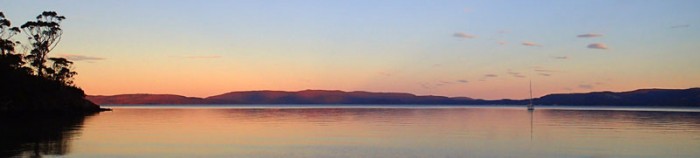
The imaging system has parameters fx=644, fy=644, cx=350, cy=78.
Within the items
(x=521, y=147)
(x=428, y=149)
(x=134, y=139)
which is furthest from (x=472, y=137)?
(x=134, y=139)

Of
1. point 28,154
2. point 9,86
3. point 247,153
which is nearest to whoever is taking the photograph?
point 28,154

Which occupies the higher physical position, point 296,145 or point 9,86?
point 9,86

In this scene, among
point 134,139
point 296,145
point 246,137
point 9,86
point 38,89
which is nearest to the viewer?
point 296,145

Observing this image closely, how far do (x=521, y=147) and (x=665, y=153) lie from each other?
21.1 feet

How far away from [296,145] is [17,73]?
58.1 m

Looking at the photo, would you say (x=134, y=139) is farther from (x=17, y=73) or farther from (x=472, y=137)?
(x=17, y=73)

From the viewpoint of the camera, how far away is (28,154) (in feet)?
82.3

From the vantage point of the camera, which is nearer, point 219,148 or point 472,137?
point 219,148

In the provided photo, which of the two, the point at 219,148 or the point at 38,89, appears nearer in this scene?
the point at 219,148

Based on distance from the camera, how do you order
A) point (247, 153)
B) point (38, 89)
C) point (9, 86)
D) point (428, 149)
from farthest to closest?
point (38, 89) < point (9, 86) < point (428, 149) < point (247, 153)

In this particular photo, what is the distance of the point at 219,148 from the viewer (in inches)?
1217

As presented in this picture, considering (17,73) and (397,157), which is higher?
(17,73)

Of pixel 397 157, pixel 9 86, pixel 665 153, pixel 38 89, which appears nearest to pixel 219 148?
pixel 397 157

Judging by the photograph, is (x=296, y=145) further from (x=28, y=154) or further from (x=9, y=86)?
(x=9, y=86)
